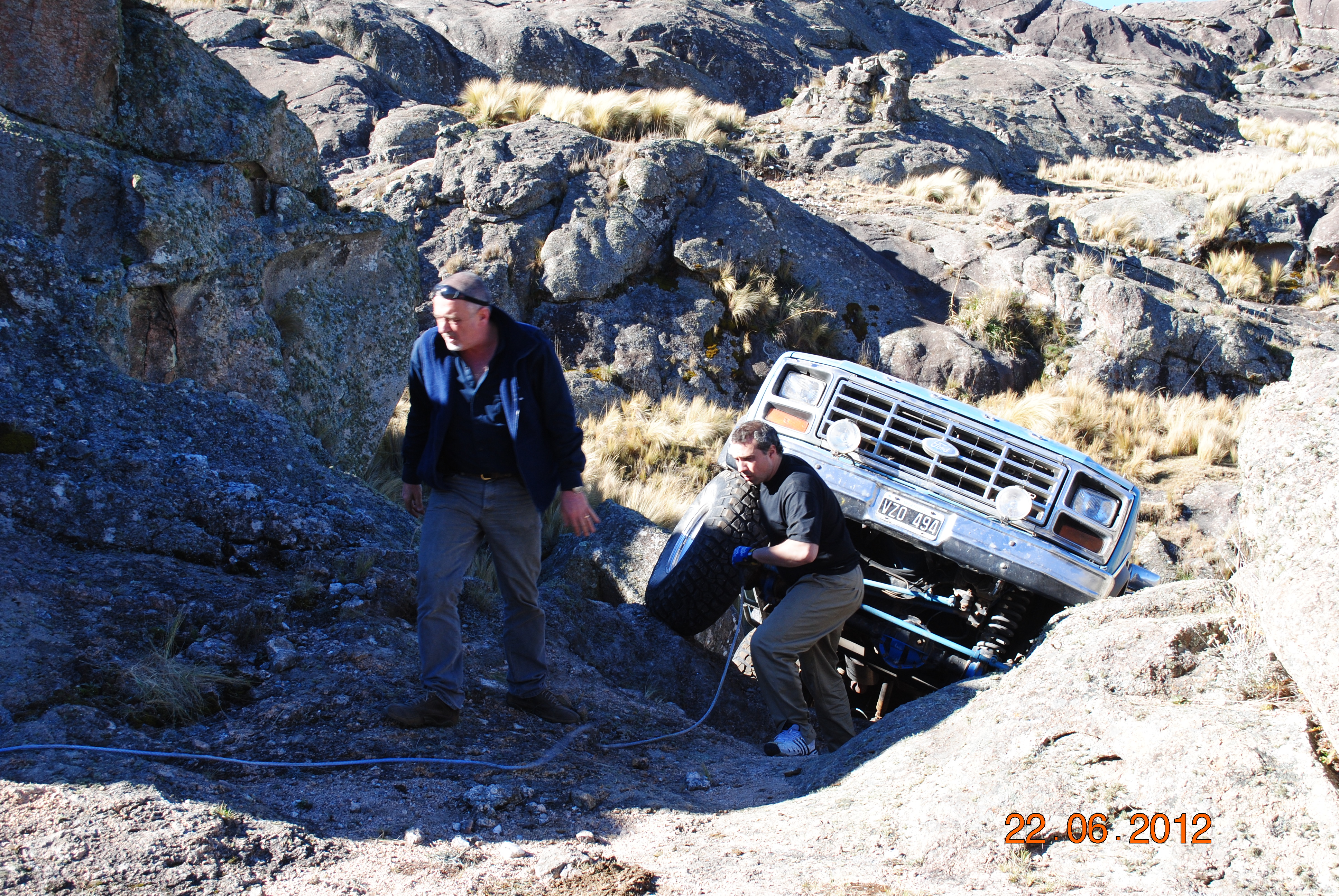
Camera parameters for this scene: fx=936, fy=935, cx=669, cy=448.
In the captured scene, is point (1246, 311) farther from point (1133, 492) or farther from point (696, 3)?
point (696, 3)

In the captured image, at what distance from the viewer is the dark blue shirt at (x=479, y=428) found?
3791 mm

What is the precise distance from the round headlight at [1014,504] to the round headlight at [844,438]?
846 mm

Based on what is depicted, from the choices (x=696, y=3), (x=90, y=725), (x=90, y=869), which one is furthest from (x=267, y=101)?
(x=696, y=3)

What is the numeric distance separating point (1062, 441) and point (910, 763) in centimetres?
903

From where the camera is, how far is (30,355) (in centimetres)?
Answer: 492

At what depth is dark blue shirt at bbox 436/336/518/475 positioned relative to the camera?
379cm

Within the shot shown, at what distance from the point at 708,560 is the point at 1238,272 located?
14.8 metres

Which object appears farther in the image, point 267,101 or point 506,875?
point 267,101

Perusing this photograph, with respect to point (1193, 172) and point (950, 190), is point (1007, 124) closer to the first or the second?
point (1193, 172)

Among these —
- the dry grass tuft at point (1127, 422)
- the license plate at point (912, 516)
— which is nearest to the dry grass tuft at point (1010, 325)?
the dry grass tuft at point (1127, 422)

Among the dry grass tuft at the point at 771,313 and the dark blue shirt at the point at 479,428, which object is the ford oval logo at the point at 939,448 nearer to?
the dark blue shirt at the point at 479,428

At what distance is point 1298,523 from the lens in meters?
2.94

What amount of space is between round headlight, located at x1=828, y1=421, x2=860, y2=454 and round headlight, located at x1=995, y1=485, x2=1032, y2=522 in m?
0.85

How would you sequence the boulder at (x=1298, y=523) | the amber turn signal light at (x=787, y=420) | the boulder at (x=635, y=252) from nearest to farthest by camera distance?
1. the boulder at (x=1298, y=523)
2. the amber turn signal light at (x=787, y=420)
3. the boulder at (x=635, y=252)
